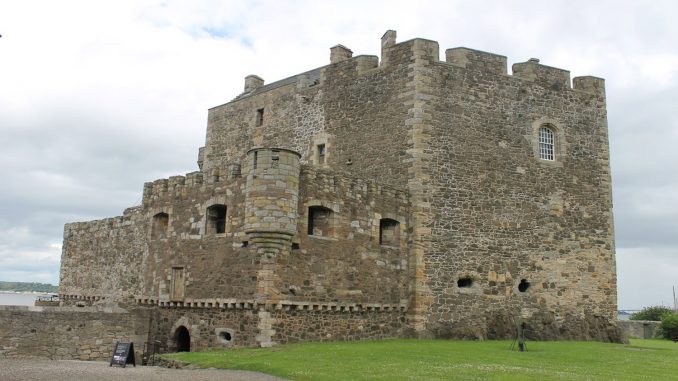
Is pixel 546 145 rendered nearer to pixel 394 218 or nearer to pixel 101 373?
pixel 394 218

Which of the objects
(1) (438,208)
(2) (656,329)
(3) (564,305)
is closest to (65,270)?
(1) (438,208)

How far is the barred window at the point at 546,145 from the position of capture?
25.4 m

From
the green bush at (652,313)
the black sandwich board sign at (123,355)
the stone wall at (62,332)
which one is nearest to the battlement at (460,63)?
the stone wall at (62,332)

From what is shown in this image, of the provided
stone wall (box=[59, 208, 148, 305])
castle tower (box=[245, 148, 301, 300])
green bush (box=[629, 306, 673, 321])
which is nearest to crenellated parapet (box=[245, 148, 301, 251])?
castle tower (box=[245, 148, 301, 300])

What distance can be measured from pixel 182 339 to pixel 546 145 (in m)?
15.4

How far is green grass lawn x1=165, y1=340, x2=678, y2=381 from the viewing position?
43.7 ft

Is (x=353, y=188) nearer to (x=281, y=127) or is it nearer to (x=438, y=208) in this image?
(x=438, y=208)

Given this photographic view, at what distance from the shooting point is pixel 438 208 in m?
22.8

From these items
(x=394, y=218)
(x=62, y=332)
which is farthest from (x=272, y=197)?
(x=62, y=332)

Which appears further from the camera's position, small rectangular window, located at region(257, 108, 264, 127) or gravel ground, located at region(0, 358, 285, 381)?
small rectangular window, located at region(257, 108, 264, 127)

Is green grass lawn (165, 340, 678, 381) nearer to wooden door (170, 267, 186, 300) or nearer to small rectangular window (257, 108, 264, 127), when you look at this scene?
wooden door (170, 267, 186, 300)

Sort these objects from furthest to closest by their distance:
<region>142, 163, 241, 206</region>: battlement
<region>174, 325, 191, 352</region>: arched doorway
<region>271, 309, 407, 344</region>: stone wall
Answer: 1. <region>174, 325, 191, 352</region>: arched doorway
2. <region>142, 163, 241, 206</region>: battlement
3. <region>271, 309, 407, 344</region>: stone wall

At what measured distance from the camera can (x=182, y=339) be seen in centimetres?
2166

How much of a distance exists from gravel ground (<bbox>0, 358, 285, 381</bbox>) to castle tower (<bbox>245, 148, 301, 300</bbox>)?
419cm
